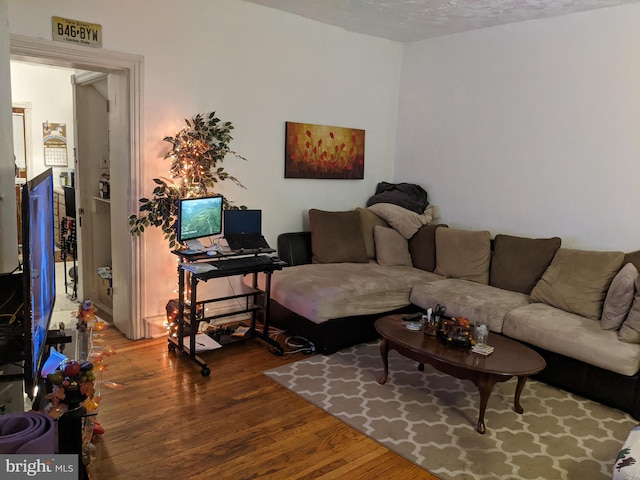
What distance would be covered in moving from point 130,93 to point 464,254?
3157 millimetres

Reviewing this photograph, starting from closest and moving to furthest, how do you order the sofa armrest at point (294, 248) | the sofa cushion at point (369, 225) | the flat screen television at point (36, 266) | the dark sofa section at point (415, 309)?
the flat screen television at point (36, 266) → the dark sofa section at point (415, 309) → the sofa armrest at point (294, 248) → the sofa cushion at point (369, 225)

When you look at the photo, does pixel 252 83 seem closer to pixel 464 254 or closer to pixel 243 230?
pixel 243 230

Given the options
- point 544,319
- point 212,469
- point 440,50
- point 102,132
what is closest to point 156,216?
point 102,132

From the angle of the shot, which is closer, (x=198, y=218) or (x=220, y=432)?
(x=220, y=432)

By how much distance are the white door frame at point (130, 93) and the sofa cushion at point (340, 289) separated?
1137 millimetres

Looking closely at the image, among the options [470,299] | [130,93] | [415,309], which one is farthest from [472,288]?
[130,93]

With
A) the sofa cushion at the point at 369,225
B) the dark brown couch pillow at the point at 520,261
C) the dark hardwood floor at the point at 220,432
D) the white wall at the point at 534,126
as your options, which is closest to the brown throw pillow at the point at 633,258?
the white wall at the point at 534,126

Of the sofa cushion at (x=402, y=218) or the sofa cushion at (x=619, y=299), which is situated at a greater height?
the sofa cushion at (x=402, y=218)

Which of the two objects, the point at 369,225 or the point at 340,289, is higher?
the point at 369,225

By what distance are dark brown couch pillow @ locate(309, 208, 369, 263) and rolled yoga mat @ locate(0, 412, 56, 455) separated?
3.29 meters

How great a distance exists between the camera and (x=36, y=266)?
5.86ft

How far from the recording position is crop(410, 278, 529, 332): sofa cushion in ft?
12.4

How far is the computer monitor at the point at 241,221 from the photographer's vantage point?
393 cm

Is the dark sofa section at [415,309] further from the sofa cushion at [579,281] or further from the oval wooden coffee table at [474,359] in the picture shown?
the oval wooden coffee table at [474,359]
